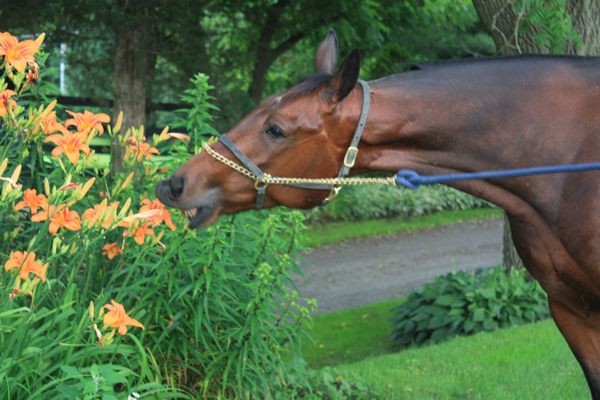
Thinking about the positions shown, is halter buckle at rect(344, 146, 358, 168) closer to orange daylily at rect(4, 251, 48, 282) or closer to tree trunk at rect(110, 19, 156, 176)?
orange daylily at rect(4, 251, 48, 282)

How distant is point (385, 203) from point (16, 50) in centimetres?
1181

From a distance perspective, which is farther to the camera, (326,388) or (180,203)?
(326,388)

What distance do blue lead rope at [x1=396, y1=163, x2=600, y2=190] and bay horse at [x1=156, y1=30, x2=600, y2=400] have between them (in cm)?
10

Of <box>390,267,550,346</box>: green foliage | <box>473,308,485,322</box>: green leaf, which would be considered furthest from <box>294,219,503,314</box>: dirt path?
<box>473,308,485,322</box>: green leaf

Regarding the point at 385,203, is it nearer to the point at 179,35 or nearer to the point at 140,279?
the point at 179,35

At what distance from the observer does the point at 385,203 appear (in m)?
13.6

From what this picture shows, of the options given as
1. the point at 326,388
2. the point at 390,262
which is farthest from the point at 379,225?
the point at 326,388

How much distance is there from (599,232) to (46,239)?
104 inches

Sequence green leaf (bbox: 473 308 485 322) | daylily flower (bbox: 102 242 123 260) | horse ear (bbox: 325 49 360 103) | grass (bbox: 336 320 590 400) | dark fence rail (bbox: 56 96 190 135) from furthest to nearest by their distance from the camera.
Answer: dark fence rail (bbox: 56 96 190 135)
green leaf (bbox: 473 308 485 322)
grass (bbox: 336 320 590 400)
daylily flower (bbox: 102 242 123 260)
horse ear (bbox: 325 49 360 103)

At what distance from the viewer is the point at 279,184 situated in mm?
2344

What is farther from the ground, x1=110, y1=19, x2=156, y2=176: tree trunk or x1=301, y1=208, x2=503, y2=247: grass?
x1=110, y1=19, x2=156, y2=176: tree trunk

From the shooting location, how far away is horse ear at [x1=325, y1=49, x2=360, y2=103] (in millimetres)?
2084

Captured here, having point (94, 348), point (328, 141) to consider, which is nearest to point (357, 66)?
point (328, 141)

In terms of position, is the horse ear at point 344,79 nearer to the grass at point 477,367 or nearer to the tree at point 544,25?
the grass at point 477,367
